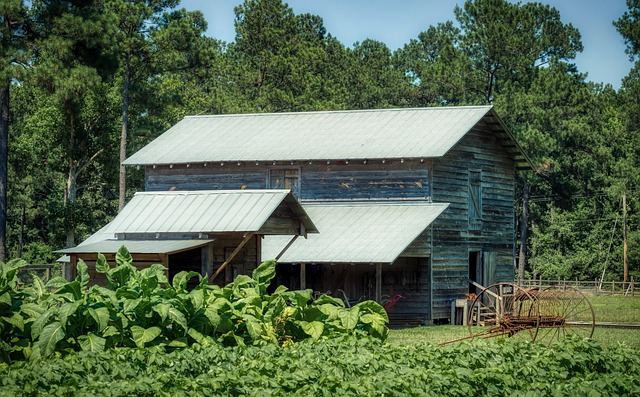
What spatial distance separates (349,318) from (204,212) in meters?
11.0

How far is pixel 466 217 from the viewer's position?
114 ft

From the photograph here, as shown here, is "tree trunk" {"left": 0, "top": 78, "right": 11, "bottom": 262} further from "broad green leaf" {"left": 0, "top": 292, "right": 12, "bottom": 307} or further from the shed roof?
"broad green leaf" {"left": 0, "top": 292, "right": 12, "bottom": 307}

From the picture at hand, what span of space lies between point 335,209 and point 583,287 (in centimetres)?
2957

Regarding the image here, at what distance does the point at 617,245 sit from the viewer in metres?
65.2

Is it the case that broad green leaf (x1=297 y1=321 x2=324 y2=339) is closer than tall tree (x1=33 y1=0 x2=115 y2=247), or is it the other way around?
broad green leaf (x1=297 y1=321 x2=324 y2=339)

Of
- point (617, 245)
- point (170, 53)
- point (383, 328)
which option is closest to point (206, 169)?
point (170, 53)

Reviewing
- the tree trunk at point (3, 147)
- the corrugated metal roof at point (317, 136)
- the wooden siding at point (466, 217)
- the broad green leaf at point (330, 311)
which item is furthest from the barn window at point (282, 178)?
the broad green leaf at point (330, 311)

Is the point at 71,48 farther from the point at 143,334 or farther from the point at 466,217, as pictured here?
the point at 143,334

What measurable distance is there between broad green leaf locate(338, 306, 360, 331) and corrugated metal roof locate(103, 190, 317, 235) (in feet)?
28.8

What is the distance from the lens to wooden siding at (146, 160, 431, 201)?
110ft

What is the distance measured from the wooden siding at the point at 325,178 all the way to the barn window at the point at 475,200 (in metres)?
2.57

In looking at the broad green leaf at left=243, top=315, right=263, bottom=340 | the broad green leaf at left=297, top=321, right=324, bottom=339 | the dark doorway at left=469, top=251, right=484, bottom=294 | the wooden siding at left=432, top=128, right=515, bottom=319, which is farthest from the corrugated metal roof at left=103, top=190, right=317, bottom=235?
the dark doorway at left=469, top=251, right=484, bottom=294

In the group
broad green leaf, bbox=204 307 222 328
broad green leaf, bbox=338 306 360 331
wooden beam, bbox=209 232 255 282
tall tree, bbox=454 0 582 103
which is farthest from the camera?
tall tree, bbox=454 0 582 103

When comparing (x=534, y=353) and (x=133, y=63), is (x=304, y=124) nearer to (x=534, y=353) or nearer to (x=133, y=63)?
(x=133, y=63)
